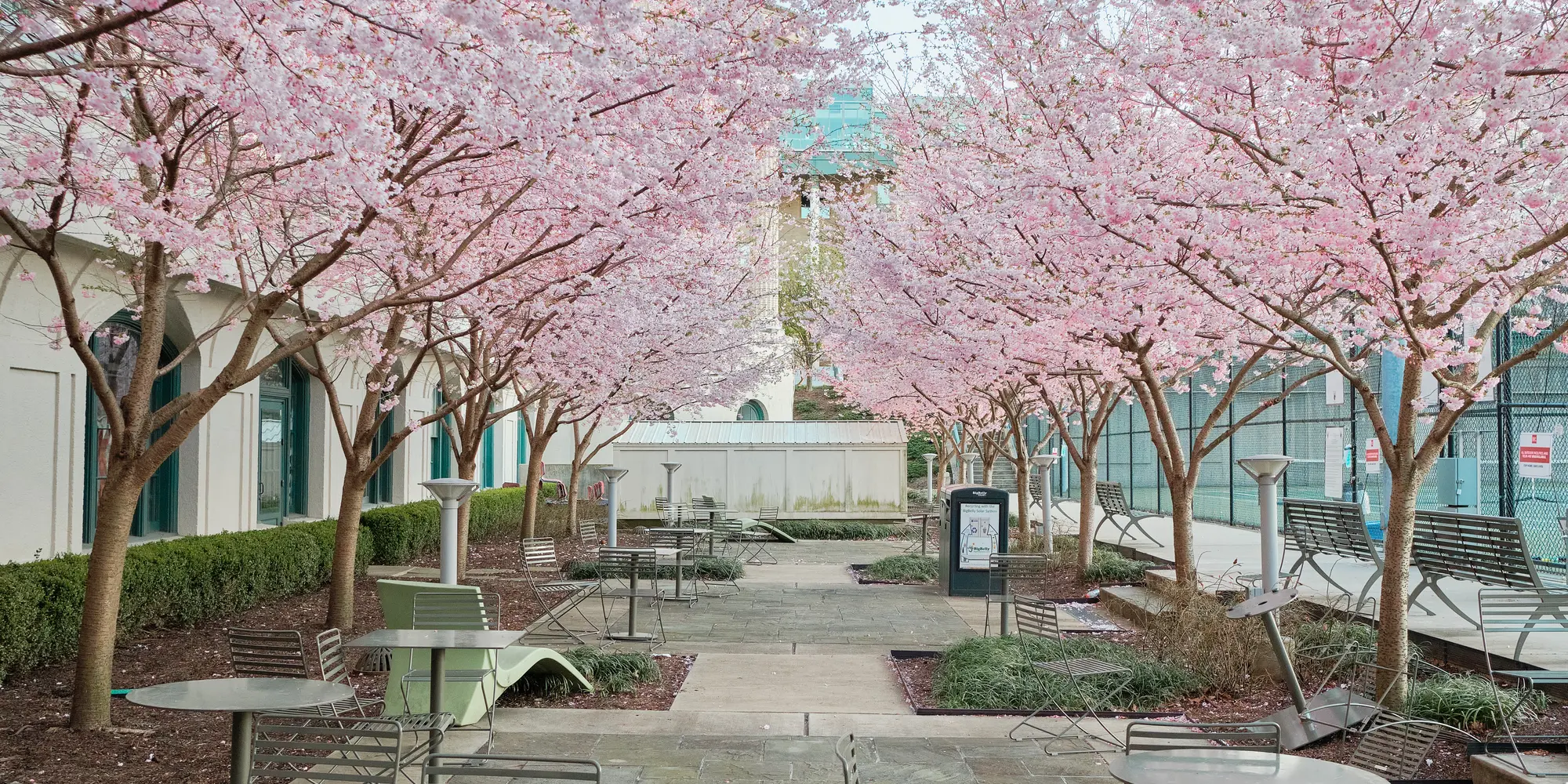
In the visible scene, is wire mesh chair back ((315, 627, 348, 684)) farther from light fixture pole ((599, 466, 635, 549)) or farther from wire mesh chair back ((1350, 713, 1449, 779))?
light fixture pole ((599, 466, 635, 549))

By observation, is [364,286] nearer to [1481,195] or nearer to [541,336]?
[541,336]

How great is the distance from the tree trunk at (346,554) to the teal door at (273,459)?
670cm

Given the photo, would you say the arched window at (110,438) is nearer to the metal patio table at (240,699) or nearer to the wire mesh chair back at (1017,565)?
the metal patio table at (240,699)

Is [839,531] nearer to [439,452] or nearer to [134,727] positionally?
[439,452]

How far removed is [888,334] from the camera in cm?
1495

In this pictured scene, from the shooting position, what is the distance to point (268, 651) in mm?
6402

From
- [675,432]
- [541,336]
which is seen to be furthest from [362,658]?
[675,432]

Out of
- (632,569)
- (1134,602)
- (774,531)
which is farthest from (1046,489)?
(774,531)

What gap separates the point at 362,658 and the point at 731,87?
5.18 meters

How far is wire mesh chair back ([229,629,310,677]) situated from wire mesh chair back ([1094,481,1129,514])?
41.8 ft

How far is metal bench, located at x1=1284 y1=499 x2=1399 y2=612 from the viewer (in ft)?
33.0

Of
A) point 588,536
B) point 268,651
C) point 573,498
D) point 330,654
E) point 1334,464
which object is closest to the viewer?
point 268,651

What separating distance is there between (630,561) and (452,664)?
373 centimetres

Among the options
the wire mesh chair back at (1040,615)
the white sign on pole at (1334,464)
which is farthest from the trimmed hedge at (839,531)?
the wire mesh chair back at (1040,615)
